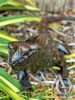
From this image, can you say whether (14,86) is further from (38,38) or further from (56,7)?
(56,7)

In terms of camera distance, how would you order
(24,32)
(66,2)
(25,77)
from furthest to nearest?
(66,2), (24,32), (25,77)

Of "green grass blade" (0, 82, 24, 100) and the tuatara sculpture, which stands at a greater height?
the tuatara sculpture

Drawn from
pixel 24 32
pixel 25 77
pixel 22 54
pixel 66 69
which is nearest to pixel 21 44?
pixel 22 54

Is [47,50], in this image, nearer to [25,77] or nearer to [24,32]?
[25,77]

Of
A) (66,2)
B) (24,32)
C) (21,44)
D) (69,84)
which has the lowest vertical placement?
(69,84)

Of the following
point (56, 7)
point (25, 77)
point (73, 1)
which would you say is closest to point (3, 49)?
point (25, 77)

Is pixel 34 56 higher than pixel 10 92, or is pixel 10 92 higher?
pixel 34 56

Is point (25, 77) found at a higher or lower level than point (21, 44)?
lower

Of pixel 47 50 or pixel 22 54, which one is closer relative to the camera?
pixel 22 54

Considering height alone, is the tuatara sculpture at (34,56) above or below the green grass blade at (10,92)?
above

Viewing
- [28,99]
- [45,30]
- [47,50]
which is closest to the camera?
Result: [28,99]
